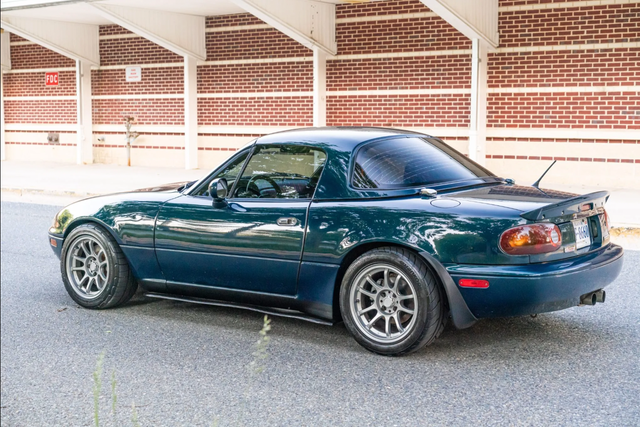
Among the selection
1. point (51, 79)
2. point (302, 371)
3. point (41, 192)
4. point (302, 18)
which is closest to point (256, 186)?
point (302, 371)

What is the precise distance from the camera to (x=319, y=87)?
58.6ft

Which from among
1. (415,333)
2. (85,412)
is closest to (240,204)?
(415,333)

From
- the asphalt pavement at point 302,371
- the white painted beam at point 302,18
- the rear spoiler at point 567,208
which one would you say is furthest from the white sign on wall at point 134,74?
the rear spoiler at point 567,208

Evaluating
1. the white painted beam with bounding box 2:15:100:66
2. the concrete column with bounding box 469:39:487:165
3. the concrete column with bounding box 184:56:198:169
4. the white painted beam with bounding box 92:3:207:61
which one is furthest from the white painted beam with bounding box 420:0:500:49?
the white painted beam with bounding box 2:15:100:66

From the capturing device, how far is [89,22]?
70.7 ft

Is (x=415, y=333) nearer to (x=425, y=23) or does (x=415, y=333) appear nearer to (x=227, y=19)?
(x=425, y=23)

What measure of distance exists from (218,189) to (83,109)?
17.8 meters

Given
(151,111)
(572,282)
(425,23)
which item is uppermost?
(425,23)

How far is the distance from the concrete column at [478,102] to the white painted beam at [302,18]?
335cm

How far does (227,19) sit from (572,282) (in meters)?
15.9

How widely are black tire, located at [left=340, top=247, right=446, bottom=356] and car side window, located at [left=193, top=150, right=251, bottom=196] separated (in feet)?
4.07

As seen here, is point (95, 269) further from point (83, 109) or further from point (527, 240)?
point (83, 109)

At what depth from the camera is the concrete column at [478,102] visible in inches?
617

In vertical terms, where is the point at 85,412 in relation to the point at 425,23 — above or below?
below
